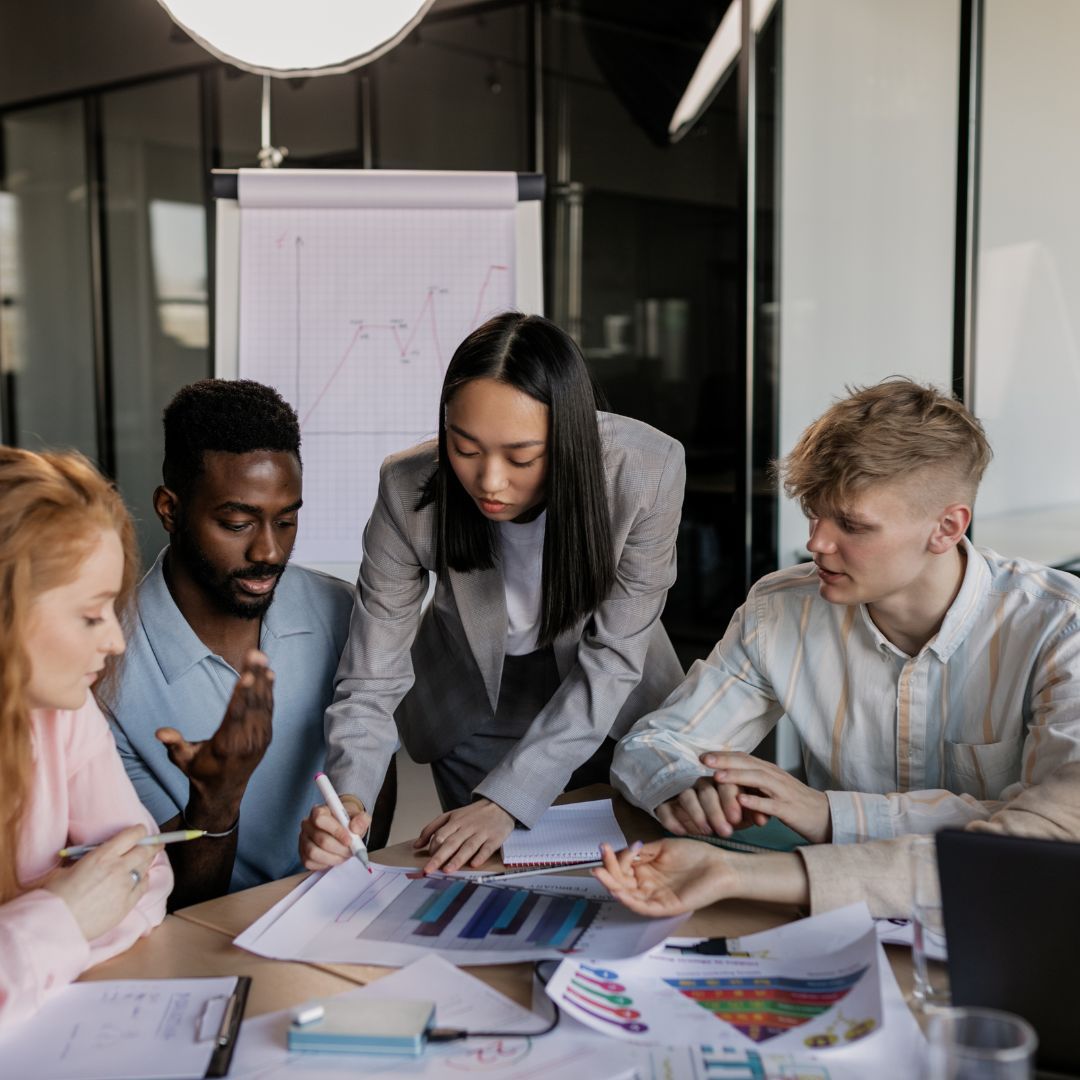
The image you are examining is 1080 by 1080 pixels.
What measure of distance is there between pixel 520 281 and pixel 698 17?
2209 millimetres

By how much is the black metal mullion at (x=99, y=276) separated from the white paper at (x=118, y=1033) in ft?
16.3

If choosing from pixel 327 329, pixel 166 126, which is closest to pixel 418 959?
pixel 327 329

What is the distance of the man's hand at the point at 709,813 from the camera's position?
156cm

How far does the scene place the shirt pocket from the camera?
1.64 m

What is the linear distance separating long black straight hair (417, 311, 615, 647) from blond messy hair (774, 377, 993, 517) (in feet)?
0.94

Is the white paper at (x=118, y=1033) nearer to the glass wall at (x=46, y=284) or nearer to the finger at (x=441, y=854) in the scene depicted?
the finger at (x=441, y=854)

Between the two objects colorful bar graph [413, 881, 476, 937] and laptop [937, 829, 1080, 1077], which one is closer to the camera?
laptop [937, 829, 1080, 1077]

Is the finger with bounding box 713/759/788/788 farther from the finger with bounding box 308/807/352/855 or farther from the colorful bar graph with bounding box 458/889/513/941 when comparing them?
the finger with bounding box 308/807/352/855

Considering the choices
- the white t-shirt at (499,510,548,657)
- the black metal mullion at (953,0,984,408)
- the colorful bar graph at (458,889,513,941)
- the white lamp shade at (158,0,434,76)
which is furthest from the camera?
the black metal mullion at (953,0,984,408)

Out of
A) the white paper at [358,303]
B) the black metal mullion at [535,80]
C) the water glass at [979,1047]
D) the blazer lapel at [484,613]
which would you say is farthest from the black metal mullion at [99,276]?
the water glass at [979,1047]

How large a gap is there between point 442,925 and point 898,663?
29.2 inches

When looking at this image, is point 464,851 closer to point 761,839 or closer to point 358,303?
point 761,839

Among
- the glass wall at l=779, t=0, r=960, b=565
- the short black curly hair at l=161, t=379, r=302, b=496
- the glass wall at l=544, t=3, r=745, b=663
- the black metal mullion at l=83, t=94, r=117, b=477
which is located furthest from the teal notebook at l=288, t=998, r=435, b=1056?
the black metal mullion at l=83, t=94, r=117, b=477

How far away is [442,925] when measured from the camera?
1345mm
